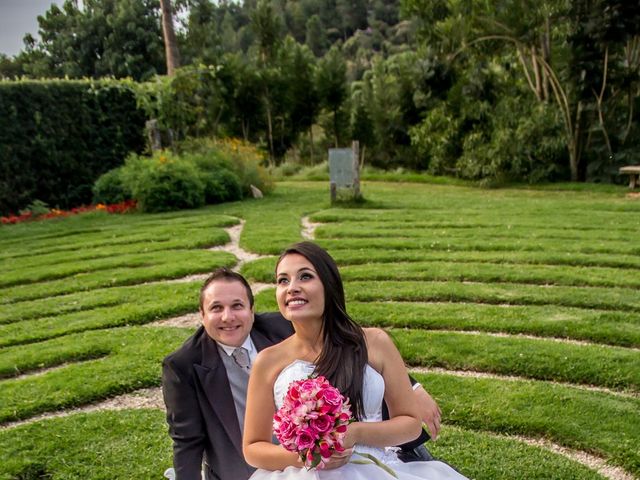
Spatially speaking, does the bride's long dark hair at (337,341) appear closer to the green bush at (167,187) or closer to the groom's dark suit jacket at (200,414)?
the groom's dark suit jacket at (200,414)

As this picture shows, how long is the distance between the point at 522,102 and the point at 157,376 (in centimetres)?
1792

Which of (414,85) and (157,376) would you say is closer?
(157,376)

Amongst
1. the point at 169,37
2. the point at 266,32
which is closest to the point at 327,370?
the point at 169,37

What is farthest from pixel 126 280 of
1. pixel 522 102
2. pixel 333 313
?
pixel 522 102

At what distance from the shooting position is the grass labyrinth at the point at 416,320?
168 inches

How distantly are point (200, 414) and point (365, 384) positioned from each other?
0.90 meters

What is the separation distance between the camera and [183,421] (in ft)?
9.61

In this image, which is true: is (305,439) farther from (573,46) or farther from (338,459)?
(573,46)

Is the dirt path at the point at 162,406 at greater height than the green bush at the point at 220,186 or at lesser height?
lesser

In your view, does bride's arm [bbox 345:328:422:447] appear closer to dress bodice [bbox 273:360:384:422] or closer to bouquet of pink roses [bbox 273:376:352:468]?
dress bodice [bbox 273:360:384:422]

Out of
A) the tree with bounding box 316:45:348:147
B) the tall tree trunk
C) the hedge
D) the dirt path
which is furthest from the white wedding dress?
the tree with bounding box 316:45:348:147

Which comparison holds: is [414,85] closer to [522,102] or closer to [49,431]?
[522,102]

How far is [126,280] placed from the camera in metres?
8.67

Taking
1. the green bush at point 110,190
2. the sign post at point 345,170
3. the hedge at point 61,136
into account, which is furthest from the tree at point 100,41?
the sign post at point 345,170
